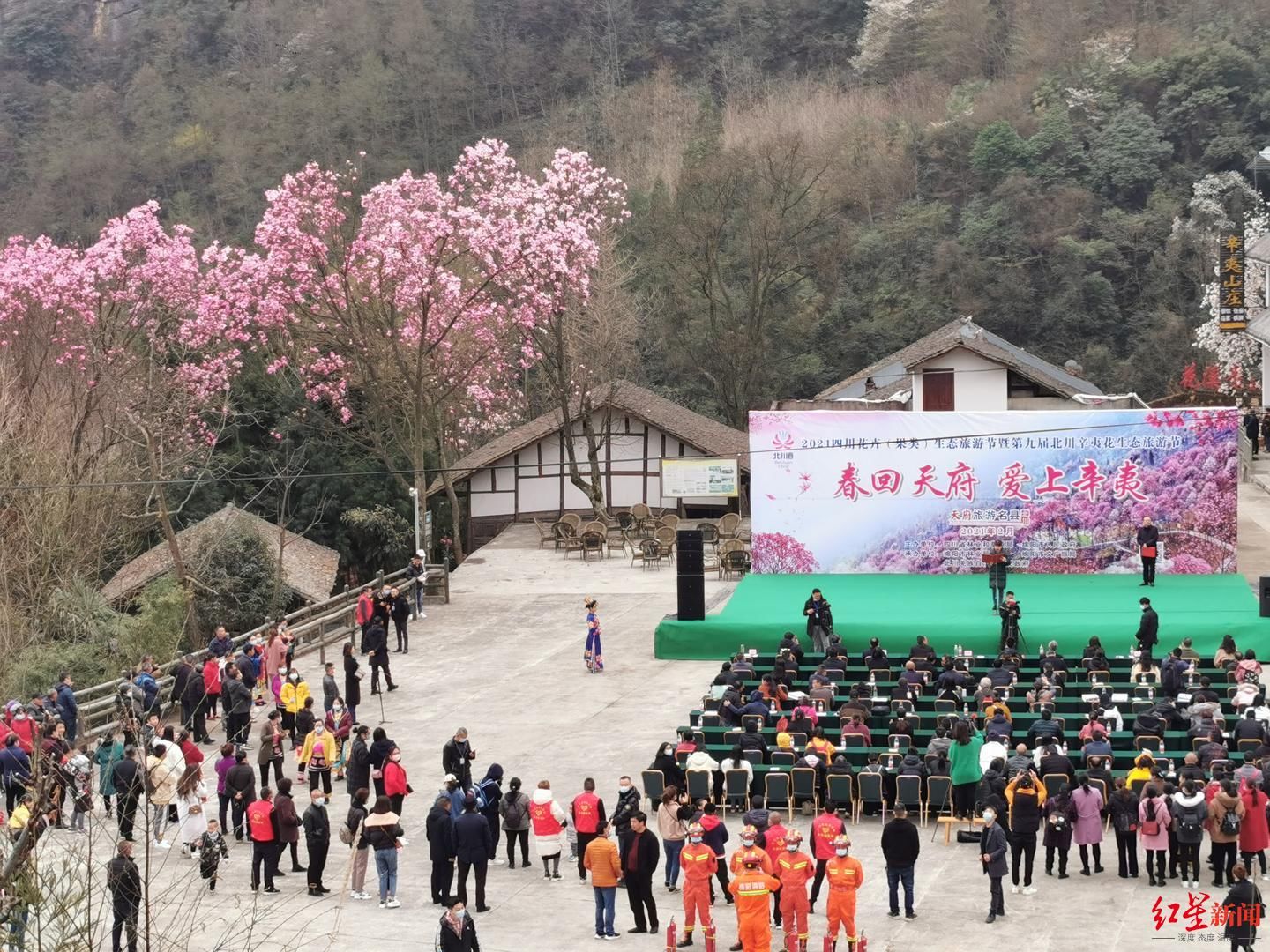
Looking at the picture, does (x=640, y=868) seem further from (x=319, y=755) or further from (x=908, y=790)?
(x=319, y=755)

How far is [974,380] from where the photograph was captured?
4125cm

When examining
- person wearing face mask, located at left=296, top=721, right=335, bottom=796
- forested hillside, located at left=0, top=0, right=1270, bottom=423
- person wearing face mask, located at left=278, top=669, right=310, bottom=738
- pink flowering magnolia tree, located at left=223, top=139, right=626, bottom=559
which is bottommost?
person wearing face mask, located at left=296, top=721, right=335, bottom=796

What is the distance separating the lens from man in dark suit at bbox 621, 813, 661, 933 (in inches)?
639

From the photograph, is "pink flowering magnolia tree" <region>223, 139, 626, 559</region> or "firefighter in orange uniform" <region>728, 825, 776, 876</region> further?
"pink flowering magnolia tree" <region>223, 139, 626, 559</region>

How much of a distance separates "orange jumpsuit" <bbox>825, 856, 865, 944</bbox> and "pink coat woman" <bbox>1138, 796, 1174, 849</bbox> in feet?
11.9

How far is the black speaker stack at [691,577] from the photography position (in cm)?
2888

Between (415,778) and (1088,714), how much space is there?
8.59 m

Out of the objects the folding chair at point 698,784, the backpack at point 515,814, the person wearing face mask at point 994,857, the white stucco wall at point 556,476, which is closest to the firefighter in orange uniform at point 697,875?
the person wearing face mask at point 994,857

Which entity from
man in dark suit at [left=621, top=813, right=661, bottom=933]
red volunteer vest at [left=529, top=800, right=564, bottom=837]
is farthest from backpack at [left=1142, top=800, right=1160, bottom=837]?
red volunteer vest at [left=529, top=800, right=564, bottom=837]

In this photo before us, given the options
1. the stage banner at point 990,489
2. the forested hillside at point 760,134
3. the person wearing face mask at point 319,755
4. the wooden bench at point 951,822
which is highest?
the forested hillside at point 760,134

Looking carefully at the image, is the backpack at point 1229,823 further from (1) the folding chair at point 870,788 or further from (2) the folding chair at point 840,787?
(2) the folding chair at point 840,787

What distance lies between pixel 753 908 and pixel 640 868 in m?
1.73

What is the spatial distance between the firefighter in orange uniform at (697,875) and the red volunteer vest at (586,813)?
1628 millimetres

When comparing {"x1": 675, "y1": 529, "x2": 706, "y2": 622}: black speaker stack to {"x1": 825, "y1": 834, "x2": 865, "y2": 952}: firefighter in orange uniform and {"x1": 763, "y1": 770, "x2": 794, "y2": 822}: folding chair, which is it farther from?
{"x1": 825, "y1": 834, "x2": 865, "y2": 952}: firefighter in orange uniform
